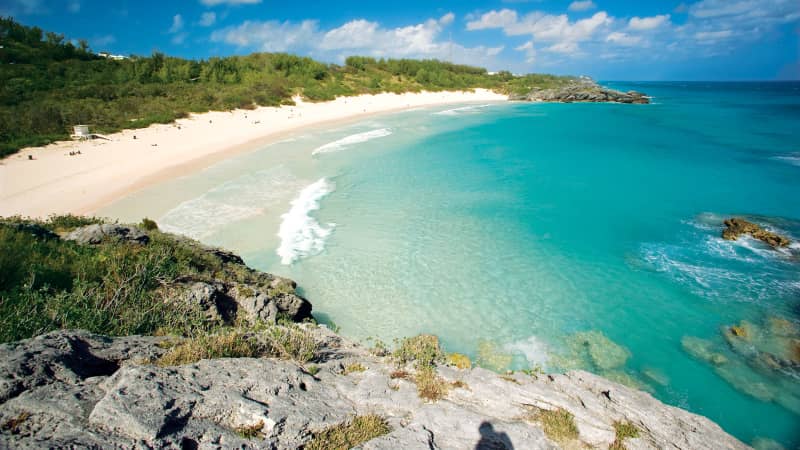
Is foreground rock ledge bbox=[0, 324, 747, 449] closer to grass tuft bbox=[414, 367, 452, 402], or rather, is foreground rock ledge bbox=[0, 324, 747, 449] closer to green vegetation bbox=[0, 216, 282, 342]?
grass tuft bbox=[414, 367, 452, 402]

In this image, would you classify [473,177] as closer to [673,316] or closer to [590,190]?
[590,190]

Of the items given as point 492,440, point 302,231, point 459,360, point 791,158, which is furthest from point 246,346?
point 791,158

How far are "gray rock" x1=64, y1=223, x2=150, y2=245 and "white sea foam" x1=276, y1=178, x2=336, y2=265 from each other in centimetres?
455

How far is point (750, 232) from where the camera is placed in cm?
1501

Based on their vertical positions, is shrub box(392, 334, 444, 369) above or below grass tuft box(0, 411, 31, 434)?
below

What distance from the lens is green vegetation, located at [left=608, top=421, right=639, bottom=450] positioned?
465 centimetres

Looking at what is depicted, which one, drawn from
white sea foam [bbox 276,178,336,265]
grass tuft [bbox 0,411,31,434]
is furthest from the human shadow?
white sea foam [bbox 276,178,336,265]

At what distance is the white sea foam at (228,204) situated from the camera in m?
14.0

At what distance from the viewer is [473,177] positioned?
23312mm

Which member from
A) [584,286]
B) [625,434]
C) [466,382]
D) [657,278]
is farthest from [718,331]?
[466,382]

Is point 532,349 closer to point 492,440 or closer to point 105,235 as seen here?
point 492,440

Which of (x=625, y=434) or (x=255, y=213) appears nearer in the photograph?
(x=625, y=434)

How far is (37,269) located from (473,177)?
817 inches

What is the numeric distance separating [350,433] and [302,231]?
1119 centimetres
